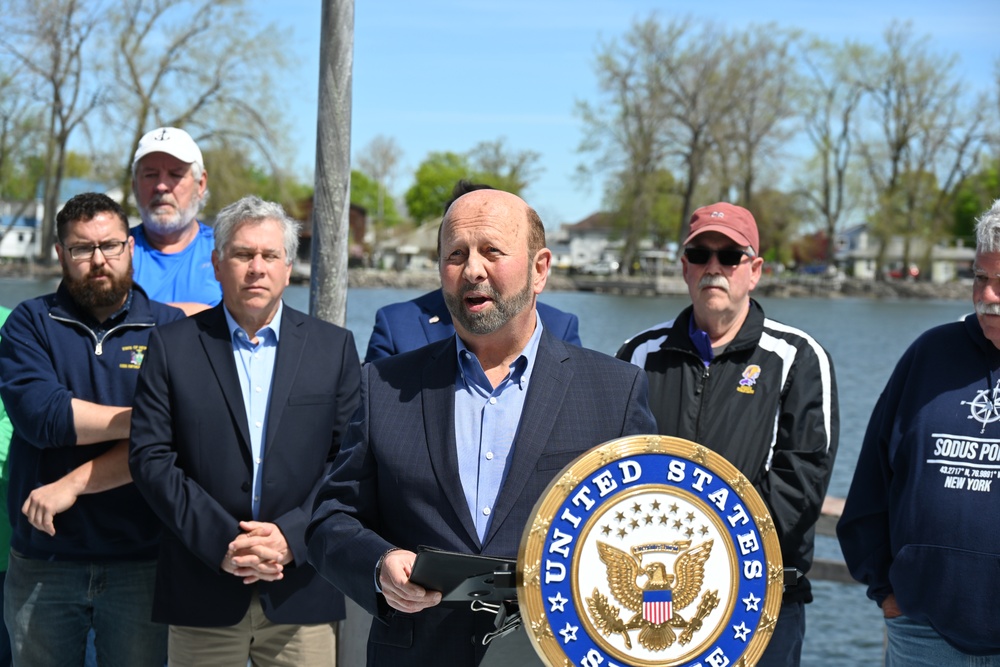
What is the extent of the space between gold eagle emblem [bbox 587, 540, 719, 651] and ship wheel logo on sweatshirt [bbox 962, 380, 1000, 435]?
141 cm

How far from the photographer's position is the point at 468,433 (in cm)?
268

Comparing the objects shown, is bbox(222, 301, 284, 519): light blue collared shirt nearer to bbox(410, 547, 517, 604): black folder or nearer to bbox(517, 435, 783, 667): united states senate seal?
bbox(410, 547, 517, 604): black folder

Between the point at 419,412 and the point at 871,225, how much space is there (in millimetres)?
79551

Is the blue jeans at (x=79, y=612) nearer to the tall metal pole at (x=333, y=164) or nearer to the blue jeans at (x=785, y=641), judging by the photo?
the tall metal pole at (x=333, y=164)

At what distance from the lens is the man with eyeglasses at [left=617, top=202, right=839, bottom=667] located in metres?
3.62

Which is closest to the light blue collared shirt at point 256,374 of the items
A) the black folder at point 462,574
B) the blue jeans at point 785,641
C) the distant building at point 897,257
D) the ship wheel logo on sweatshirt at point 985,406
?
the black folder at point 462,574

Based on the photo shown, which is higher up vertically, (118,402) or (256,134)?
(256,134)

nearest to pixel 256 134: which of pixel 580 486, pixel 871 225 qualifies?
pixel 580 486

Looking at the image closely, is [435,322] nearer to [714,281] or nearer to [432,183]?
[714,281]

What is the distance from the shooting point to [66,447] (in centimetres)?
383

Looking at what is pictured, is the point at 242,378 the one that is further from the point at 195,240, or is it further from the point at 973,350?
the point at 973,350

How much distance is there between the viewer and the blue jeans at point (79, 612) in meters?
3.81

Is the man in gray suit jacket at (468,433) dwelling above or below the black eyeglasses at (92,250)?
below

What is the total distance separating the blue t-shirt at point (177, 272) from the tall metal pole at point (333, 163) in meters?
0.44
